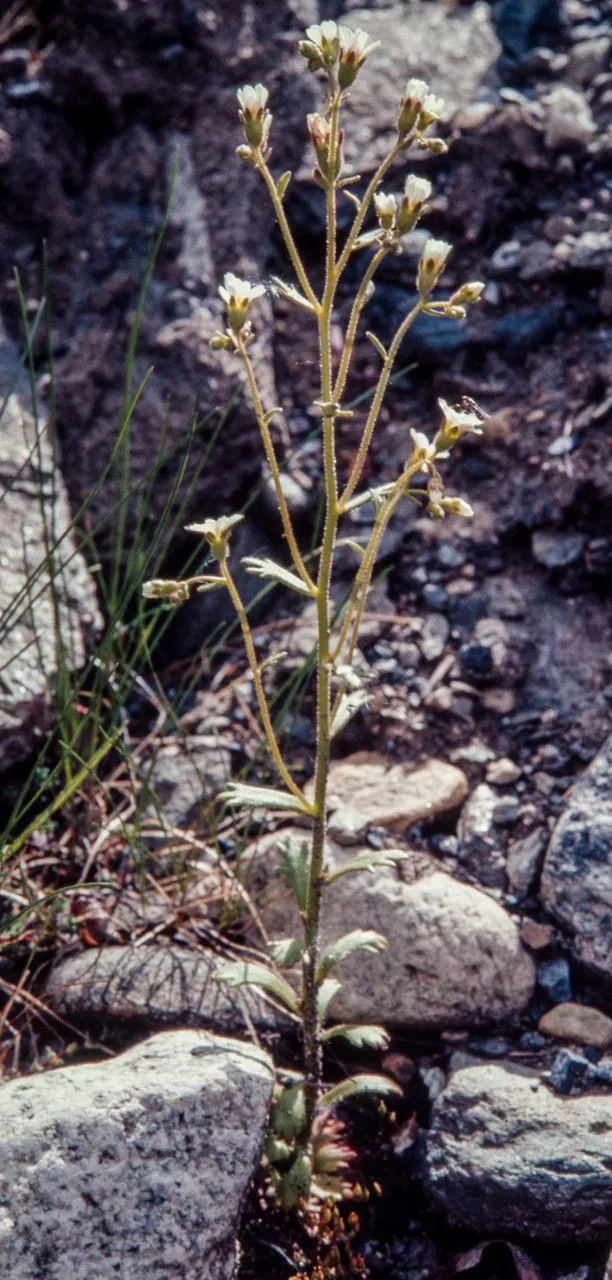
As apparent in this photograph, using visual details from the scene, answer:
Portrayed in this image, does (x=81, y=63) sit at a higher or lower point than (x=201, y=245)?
higher

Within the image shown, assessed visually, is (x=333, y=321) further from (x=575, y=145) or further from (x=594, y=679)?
(x=594, y=679)

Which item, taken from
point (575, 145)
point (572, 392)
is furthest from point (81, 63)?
point (572, 392)

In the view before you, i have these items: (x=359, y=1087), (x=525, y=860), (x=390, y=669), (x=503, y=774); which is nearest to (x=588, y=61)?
(x=390, y=669)

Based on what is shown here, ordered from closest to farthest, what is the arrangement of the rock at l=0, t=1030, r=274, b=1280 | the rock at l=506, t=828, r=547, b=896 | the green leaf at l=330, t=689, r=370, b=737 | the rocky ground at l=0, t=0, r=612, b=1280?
the rock at l=0, t=1030, r=274, b=1280 < the green leaf at l=330, t=689, r=370, b=737 < the rocky ground at l=0, t=0, r=612, b=1280 < the rock at l=506, t=828, r=547, b=896

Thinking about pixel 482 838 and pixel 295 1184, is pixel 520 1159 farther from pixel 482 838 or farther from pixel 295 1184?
pixel 482 838

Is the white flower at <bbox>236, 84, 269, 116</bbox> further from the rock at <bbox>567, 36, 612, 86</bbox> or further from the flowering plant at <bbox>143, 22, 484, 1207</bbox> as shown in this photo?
the rock at <bbox>567, 36, 612, 86</bbox>

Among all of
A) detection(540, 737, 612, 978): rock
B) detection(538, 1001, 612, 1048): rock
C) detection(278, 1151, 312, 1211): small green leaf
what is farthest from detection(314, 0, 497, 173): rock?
detection(278, 1151, 312, 1211): small green leaf
